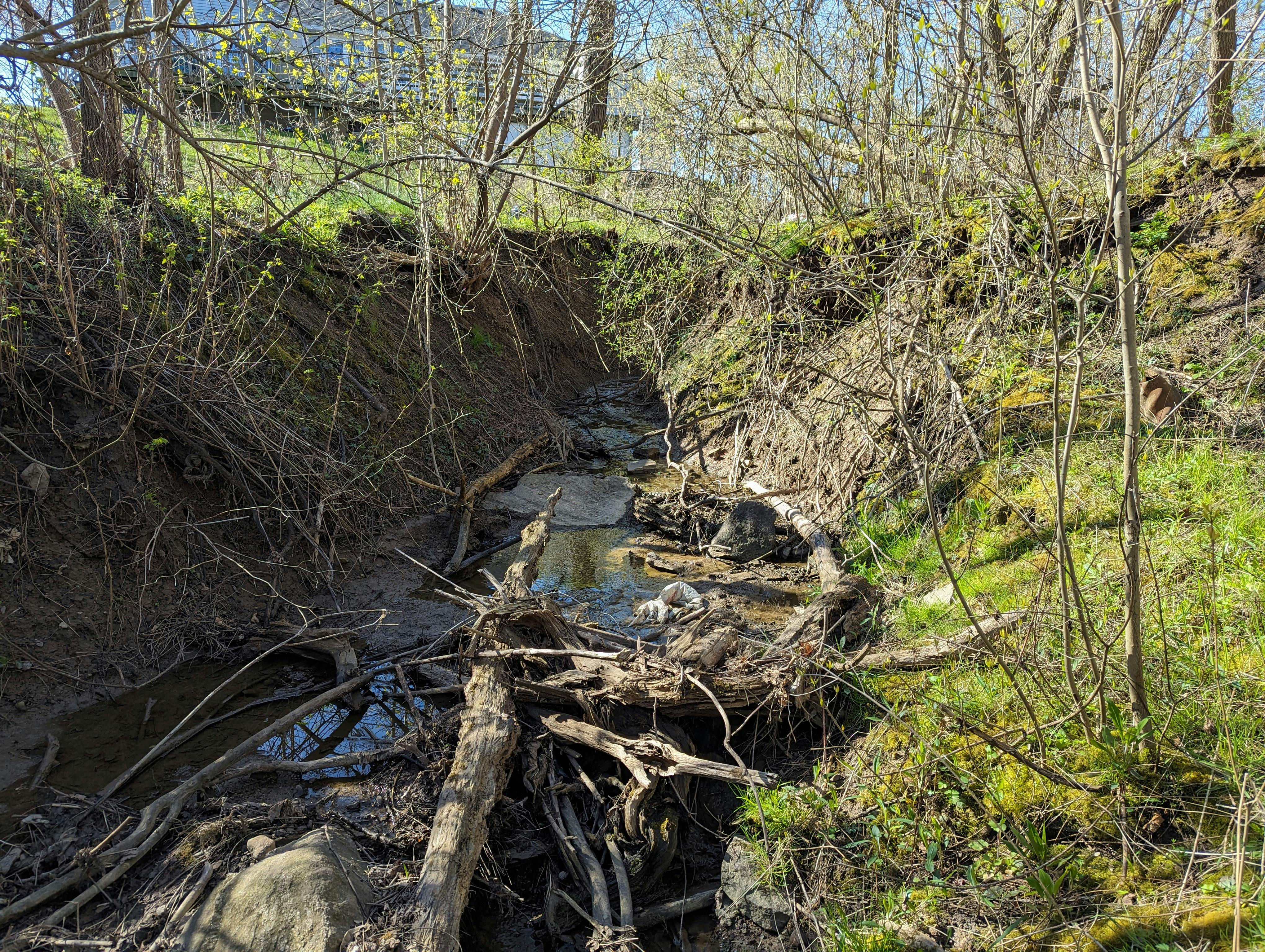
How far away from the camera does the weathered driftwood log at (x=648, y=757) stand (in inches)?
130

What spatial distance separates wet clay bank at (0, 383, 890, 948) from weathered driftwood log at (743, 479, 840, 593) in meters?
0.37

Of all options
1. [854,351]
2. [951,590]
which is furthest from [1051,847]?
[854,351]

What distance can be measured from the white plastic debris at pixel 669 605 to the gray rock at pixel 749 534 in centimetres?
96

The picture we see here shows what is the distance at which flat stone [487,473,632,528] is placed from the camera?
24.6ft

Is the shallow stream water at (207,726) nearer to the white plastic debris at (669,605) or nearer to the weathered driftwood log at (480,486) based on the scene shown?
the white plastic debris at (669,605)

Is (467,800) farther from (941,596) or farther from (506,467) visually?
(506,467)

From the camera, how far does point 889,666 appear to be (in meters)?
3.76

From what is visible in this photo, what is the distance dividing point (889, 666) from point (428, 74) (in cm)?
616

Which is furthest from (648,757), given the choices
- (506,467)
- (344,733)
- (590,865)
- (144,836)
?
(506,467)

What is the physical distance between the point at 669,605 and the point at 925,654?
195cm

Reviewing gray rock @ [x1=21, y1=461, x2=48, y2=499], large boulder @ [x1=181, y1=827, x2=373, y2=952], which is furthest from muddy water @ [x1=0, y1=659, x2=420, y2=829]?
gray rock @ [x1=21, y1=461, x2=48, y2=499]

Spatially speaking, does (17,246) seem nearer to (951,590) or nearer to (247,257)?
(247,257)

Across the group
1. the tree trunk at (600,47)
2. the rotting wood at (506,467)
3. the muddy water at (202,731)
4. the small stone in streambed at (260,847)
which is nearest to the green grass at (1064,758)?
the small stone in streambed at (260,847)

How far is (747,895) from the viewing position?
312cm
